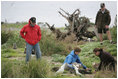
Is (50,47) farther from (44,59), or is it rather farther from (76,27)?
(76,27)

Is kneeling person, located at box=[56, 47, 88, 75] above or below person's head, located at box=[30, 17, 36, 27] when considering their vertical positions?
below

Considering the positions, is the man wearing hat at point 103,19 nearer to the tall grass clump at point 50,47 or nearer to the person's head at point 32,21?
the tall grass clump at point 50,47

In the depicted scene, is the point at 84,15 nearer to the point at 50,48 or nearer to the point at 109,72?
the point at 50,48

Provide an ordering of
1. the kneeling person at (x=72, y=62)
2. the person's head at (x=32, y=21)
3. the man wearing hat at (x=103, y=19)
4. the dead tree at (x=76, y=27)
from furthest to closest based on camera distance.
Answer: the dead tree at (x=76, y=27)
the man wearing hat at (x=103, y=19)
the person's head at (x=32, y=21)
the kneeling person at (x=72, y=62)

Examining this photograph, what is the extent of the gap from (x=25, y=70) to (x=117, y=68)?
2.50m

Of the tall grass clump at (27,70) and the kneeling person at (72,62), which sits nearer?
the tall grass clump at (27,70)

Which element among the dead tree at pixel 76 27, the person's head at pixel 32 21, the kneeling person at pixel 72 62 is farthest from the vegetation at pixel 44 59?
the dead tree at pixel 76 27

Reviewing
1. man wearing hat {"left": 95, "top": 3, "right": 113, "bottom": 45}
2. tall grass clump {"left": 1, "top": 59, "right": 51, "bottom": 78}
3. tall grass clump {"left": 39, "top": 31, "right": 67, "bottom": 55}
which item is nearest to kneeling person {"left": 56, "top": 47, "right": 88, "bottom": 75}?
tall grass clump {"left": 1, "top": 59, "right": 51, "bottom": 78}

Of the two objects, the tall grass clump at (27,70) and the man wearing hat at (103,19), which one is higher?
the man wearing hat at (103,19)

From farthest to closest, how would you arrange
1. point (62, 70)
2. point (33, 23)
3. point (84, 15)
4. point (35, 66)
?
point (84, 15) → point (33, 23) → point (62, 70) → point (35, 66)

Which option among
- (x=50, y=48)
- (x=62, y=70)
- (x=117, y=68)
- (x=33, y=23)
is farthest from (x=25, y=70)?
(x=50, y=48)

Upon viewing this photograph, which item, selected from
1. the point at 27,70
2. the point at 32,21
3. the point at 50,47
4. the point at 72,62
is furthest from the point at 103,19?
the point at 27,70

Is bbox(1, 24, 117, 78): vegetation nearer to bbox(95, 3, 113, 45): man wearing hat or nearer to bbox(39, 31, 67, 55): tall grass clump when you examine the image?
bbox(39, 31, 67, 55): tall grass clump

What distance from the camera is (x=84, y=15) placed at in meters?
15.2
